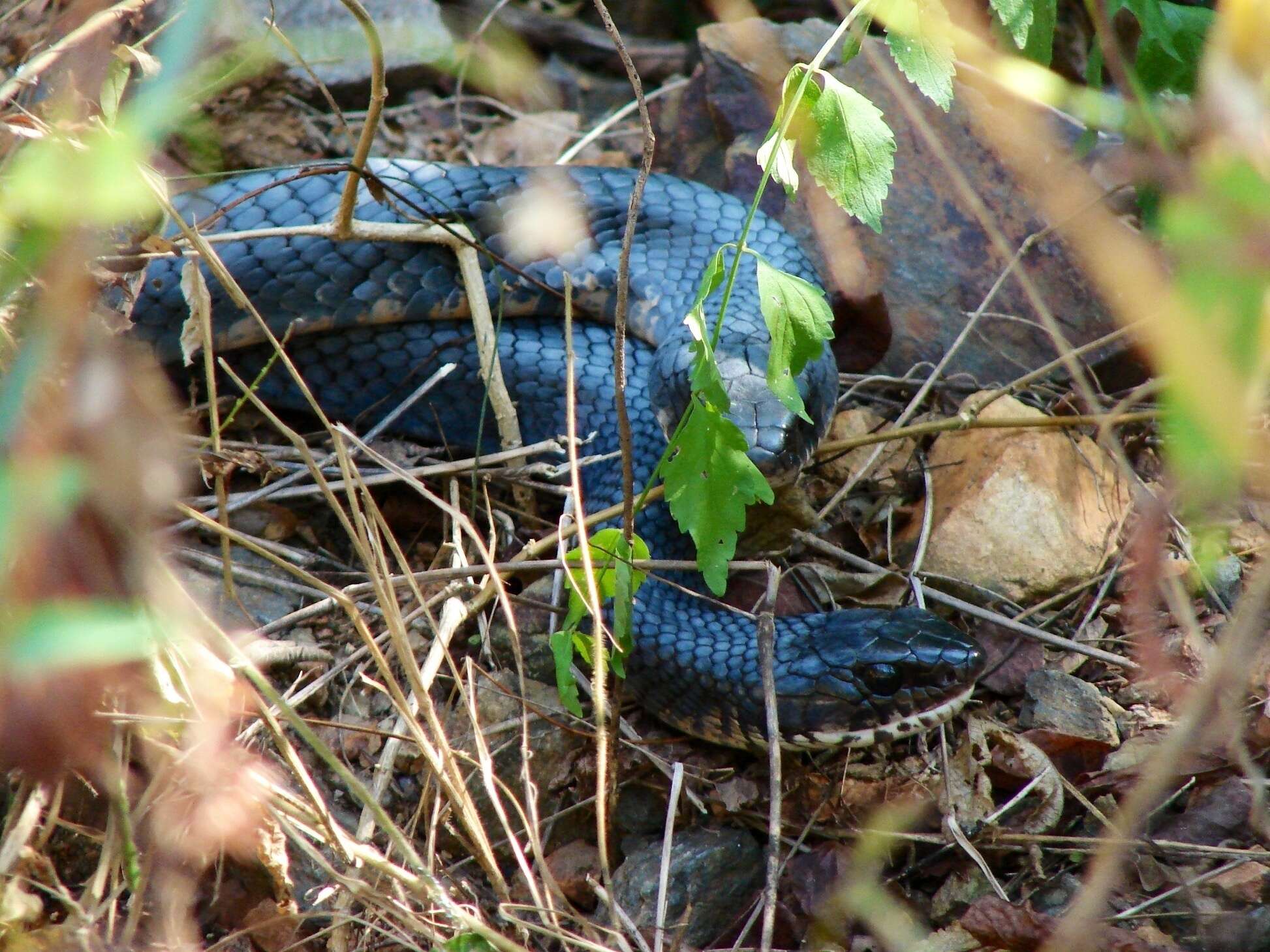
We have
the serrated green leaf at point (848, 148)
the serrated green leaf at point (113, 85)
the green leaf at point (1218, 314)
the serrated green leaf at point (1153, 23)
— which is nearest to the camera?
the green leaf at point (1218, 314)

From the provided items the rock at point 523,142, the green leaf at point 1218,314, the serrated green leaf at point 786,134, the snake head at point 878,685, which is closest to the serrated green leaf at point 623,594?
the snake head at point 878,685

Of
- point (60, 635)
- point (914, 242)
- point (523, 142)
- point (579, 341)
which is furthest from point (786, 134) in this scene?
point (523, 142)

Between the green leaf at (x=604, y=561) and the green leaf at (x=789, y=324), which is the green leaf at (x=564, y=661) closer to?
the green leaf at (x=604, y=561)

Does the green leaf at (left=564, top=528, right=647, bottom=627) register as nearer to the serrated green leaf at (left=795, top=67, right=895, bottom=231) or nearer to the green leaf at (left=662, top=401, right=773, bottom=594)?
the green leaf at (left=662, top=401, right=773, bottom=594)

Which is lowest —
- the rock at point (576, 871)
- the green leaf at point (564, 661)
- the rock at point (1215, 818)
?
the rock at point (576, 871)

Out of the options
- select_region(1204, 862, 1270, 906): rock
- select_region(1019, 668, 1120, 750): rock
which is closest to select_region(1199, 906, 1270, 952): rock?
select_region(1204, 862, 1270, 906): rock

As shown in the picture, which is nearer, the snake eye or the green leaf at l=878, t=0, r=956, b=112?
the green leaf at l=878, t=0, r=956, b=112

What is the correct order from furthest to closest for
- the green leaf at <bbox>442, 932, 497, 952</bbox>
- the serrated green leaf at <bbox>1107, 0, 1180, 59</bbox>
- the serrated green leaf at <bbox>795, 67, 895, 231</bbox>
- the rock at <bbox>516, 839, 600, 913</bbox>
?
the rock at <bbox>516, 839, 600, 913</bbox> < the serrated green leaf at <bbox>1107, 0, 1180, 59</bbox> < the serrated green leaf at <bbox>795, 67, 895, 231</bbox> < the green leaf at <bbox>442, 932, 497, 952</bbox>
